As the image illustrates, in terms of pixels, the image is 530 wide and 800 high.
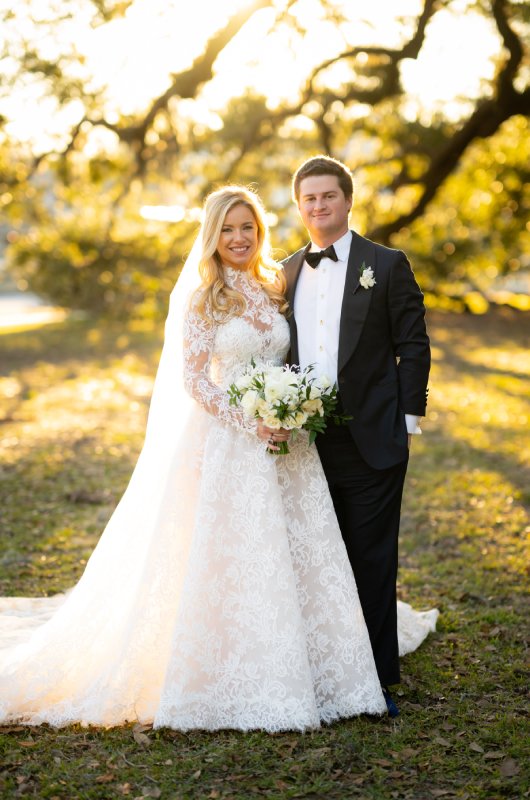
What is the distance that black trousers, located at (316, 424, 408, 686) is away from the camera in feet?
14.1

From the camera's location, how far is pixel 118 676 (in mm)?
4086

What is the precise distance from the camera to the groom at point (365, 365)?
4203 mm

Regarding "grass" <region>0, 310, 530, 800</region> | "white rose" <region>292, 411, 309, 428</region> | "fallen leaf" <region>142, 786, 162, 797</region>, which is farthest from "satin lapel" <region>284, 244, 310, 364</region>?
"fallen leaf" <region>142, 786, 162, 797</region>

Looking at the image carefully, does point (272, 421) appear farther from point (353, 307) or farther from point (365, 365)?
point (353, 307)

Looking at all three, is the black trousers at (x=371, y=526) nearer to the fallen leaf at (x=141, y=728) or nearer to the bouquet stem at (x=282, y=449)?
the bouquet stem at (x=282, y=449)

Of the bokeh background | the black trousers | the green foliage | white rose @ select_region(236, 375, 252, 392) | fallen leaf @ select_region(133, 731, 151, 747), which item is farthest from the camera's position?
the green foliage

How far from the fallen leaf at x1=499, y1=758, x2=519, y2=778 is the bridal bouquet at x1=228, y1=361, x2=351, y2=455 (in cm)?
164

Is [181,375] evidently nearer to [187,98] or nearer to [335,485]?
[335,485]

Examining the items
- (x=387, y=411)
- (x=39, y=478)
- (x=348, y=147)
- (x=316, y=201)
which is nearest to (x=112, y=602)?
(x=387, y=411)

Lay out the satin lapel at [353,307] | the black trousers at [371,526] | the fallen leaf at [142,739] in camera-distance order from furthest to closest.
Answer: the black trousers at [371,526]
the satin lapel at [353,307]
the fallen leaf at [142,739]

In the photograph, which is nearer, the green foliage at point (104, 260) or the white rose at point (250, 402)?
the white rose at point (250, 402)

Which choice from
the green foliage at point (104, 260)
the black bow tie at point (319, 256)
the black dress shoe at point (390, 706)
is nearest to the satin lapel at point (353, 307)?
the black bow tie at point (319, 256)

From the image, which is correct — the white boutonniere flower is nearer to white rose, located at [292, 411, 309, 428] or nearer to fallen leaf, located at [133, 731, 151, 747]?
white rose, located at [292, 411, 309, 428]

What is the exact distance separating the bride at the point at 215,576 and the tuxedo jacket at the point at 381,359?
32cm
